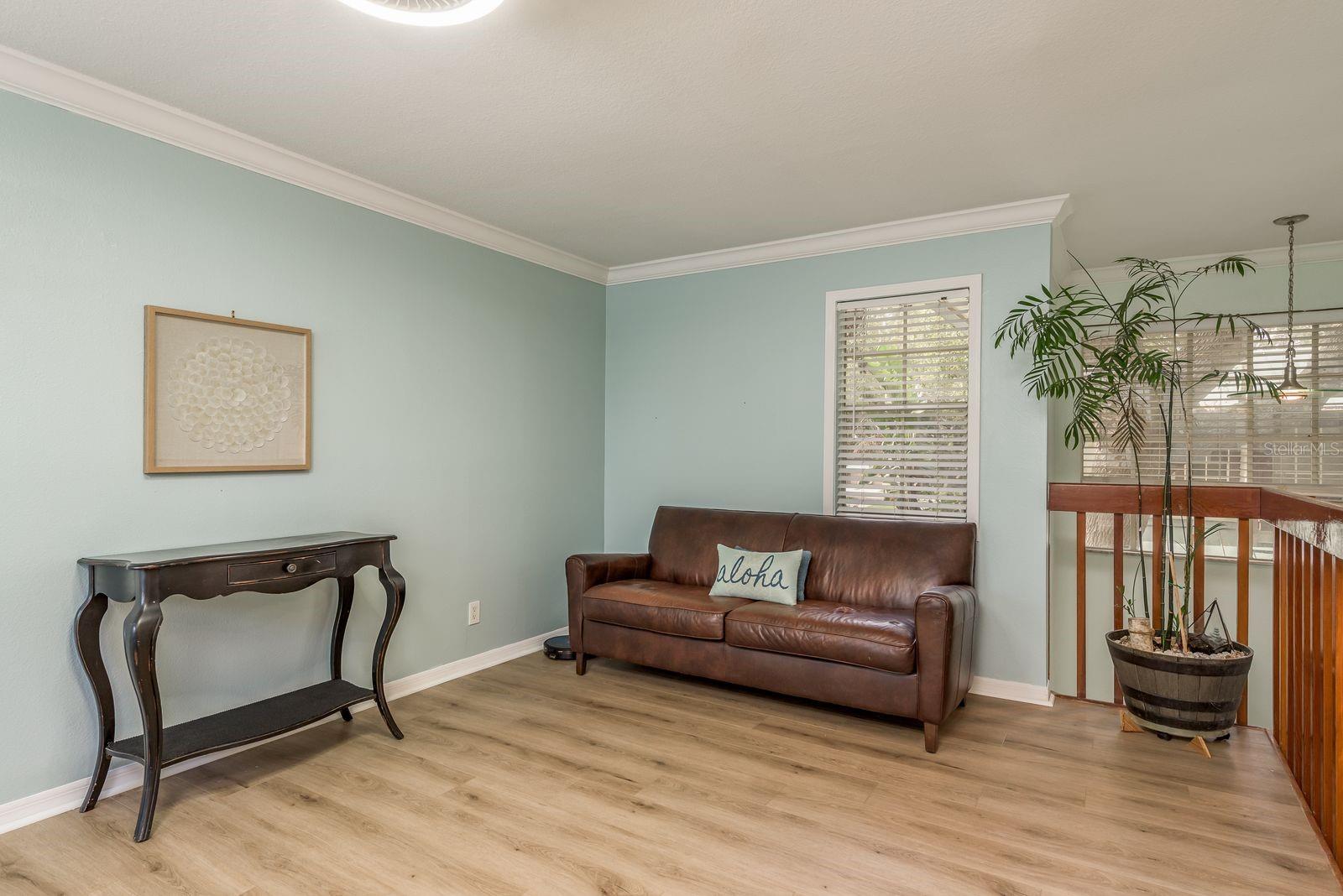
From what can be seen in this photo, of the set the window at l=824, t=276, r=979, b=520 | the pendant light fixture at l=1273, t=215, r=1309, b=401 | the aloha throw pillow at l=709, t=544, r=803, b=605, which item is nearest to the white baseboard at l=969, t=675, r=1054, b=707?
the window at l=824, t=276, r=979, b=520

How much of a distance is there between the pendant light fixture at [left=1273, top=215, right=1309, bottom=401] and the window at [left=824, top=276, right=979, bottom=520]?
1.70 m

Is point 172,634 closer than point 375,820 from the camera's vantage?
No

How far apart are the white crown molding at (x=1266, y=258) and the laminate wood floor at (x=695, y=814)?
9.45 feet

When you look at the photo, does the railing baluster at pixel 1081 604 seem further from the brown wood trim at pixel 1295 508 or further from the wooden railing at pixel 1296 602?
the brown wood trim at pixel 1295 508

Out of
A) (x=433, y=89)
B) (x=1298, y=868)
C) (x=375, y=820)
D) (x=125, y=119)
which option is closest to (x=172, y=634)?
(x=375, y=820)

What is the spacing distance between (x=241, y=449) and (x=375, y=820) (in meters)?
1.54

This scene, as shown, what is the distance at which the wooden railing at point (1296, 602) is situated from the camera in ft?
6.51

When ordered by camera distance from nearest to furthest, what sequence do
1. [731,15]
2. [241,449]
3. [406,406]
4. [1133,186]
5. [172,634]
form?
1. [731,15]
2. [172,634]
3. [241,449]
4. [1133,186]
5. [406,406]

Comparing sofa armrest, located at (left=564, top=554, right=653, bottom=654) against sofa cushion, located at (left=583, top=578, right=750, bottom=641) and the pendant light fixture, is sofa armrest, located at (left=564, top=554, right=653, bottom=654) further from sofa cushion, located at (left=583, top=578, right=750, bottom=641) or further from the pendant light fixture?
the pendant light fixture

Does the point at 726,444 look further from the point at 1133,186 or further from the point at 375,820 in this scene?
the point at 375,820

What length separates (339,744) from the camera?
3.02m

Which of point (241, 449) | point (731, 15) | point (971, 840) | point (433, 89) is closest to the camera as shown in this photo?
point (731, 15)

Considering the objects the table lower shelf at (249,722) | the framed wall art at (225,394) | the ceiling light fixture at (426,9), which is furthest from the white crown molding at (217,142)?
Answer: the table lower shelf at (249,722)

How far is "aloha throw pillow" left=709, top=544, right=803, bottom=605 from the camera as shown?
12.1 feet
